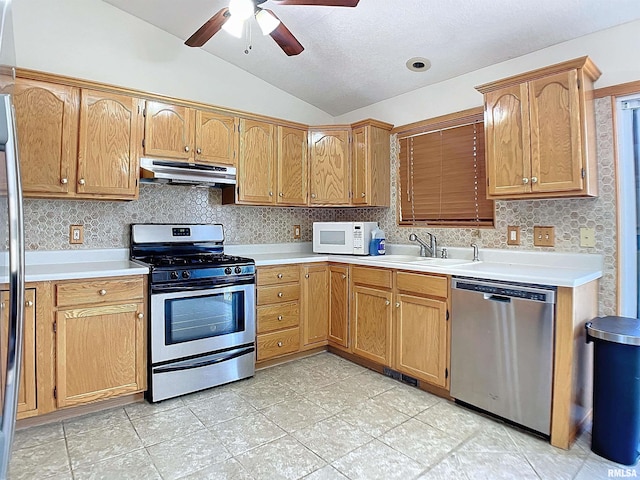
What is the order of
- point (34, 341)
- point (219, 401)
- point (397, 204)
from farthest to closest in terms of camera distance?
point (397, 204)
point (219, 401)
point (34, 341)

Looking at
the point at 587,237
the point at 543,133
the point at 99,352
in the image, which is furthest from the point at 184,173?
the point at 587,237

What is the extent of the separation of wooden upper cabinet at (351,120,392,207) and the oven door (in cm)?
144

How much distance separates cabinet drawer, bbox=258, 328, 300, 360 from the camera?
3.11m

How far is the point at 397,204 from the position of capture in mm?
3734

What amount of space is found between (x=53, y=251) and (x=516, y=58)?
12.2 ft

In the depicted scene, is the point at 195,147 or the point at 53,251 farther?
the point at 195,147

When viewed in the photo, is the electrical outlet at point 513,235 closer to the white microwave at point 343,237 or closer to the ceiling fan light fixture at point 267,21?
the white microwave at point 343,237

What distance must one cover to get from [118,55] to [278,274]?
2.17 metres

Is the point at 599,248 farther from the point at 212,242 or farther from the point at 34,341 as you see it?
the point at 34,341

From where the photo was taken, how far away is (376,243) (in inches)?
141

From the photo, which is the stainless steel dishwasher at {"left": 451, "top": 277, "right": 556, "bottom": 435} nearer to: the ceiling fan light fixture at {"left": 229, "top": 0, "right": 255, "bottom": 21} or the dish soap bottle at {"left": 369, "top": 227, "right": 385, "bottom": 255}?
the dish soap bottle at {"left": 369, "top": 227, "right": 385, "bottom": 255}

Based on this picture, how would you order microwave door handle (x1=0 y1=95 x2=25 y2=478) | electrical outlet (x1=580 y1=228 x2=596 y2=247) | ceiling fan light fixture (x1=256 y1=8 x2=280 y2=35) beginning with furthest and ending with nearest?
1. electrical outlet (x1=580 y1=228 x2=596 y2=247)
2. ceiling fan light fixture (x1=256 y1=8 x2=280 y2=35)
3. microwave door handle (x1=0 y1=95 x2=25 y2=478)

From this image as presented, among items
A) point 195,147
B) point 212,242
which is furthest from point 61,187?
point 212,242

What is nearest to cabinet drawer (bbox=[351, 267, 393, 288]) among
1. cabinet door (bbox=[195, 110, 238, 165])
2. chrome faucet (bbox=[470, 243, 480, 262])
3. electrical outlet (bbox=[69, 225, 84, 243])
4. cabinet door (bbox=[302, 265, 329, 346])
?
cabinet door (bbox=[302, 265, 329, 346])
